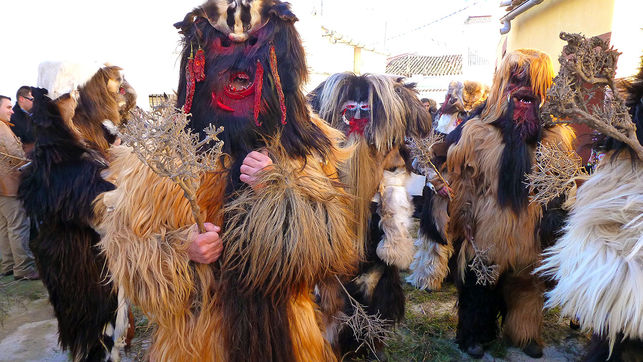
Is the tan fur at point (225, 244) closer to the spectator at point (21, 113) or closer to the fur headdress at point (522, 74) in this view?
the fur headdress at point (522, 74)

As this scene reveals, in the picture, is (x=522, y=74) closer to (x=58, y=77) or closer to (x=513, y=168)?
(x=513, y=168)

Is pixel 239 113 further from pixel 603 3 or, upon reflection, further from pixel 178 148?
pixel 603 3

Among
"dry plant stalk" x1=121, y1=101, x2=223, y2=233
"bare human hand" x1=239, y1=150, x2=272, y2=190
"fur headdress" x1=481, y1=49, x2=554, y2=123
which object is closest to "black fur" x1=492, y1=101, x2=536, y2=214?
"fur headdress" x1=481, y1=49, x2=554, y2=123

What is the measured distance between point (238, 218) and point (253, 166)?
0.22 meters

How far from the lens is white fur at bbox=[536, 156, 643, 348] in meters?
1.31

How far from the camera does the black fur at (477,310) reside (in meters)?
→ 3.16

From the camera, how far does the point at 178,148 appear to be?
1256mm

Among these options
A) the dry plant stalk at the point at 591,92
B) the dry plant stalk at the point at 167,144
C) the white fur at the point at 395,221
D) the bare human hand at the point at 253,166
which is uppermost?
the dry plant stalk at the point at 591,92

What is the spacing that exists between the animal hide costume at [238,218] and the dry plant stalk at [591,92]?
3.01 ft

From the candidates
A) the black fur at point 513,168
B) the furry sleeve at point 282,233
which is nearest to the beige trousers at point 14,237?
the furry sleeve at point 282,233

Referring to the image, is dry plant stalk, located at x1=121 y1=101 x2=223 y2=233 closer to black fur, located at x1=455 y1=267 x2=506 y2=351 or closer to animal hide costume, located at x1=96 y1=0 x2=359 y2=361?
animal hide costume, located at x1=96 y1=0 x2=359 y2=361

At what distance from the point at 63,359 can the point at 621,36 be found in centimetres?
654

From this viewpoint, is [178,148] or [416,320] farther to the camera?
[416,320]

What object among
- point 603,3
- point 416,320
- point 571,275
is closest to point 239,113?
point 571,275
